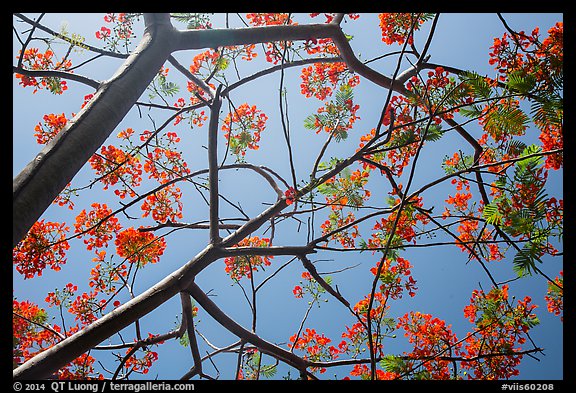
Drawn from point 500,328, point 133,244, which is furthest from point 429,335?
point 133,244

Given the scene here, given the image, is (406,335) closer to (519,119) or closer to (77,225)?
(519,119)

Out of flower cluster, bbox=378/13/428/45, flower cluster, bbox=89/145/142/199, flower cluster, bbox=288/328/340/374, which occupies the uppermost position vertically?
flower cluster, bbox=378/13/428/45

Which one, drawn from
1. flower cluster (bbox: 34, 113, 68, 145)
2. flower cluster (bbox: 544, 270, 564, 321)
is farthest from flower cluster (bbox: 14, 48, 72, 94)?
flower cluster (bbox: 544, 270, 564, 321)

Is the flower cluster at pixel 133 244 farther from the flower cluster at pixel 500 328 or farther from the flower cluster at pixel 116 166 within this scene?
the flower cluster at pixel 500 328

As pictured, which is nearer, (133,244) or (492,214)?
(492,214)

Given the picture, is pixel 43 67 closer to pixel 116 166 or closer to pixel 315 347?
pixel 116 166

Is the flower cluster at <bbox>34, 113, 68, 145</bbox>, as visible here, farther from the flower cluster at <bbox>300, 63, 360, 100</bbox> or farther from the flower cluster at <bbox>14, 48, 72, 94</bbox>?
the flower cluster at <bbox>300, 63, 360, 100</bbox>

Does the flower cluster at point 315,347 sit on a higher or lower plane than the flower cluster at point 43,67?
lower

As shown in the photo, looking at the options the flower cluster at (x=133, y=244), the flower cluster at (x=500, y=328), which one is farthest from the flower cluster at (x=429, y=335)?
the flower cluster at (x=133, y=244)

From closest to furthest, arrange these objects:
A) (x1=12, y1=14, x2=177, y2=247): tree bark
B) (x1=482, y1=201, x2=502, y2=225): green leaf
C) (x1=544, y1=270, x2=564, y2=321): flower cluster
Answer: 1. (x1=12, y1=14, x2=177, y2=247): tree bark
2. (x1=482, y1=201, x2=502, y2=225): green leaf
3. (x1=544, y1=270, x2=564, y2=321): flower cluster

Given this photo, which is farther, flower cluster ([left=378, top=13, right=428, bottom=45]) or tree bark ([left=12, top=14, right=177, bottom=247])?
flower cluster ([left=378, top=13, right=428, bottom=45])

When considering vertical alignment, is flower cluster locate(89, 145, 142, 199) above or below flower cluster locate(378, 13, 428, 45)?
below
